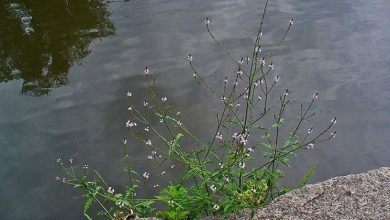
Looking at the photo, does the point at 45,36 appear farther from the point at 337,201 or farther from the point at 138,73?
the point at 337,201

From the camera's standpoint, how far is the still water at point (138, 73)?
6.77 metres

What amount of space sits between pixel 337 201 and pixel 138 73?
4888 mm

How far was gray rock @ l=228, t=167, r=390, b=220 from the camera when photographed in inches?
177

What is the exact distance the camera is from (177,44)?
930cm

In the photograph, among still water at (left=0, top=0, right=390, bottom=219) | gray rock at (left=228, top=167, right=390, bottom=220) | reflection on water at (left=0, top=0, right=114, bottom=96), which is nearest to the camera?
gray rock at (left=228, top=167, right=390, bottom=220)

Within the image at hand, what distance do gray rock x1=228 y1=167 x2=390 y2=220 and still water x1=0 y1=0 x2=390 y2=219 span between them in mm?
1555

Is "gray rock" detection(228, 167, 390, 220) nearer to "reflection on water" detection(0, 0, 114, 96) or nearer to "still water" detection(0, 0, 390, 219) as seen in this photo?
"still water" detection(0, 0, 390, 219)

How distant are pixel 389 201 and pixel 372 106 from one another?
3.19m

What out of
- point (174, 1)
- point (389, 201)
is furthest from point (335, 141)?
point (174, 1)

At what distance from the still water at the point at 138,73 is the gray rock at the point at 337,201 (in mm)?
1555

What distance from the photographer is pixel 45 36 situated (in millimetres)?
9766

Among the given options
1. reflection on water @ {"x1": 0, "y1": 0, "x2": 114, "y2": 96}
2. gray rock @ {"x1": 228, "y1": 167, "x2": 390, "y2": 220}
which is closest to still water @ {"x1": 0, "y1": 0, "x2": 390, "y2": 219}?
reflection on water @ {"x1": 0, "y1": 0, "x2": 114, "y2": 96}

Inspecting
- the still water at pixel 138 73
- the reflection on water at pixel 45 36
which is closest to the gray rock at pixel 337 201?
the still water at pixel 138 73

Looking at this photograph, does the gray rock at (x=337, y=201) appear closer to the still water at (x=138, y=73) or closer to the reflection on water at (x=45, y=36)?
the still water at (x=138, y=73)
